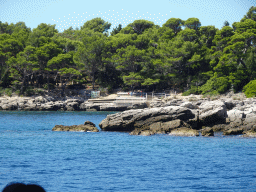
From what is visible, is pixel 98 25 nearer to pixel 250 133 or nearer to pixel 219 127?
pixel 219 127

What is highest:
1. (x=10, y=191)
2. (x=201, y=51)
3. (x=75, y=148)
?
(x=201, y=51)

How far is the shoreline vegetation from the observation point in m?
59.2

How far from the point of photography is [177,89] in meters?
67.4

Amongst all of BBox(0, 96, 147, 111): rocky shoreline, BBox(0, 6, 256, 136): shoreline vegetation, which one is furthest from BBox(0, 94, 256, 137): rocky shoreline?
BBox(0, 96, 147, 111): rocky shoreline

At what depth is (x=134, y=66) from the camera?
222 ft

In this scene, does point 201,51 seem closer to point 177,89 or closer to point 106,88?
point 177,89

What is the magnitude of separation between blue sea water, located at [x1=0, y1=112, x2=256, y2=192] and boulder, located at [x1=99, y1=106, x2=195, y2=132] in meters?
3.29

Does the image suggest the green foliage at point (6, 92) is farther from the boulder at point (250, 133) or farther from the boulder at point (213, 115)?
the boulder at point (250, 133)

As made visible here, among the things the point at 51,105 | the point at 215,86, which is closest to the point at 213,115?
the point at 215,86

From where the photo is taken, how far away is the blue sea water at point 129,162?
1380 cm

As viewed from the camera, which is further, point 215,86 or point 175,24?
point 175,24

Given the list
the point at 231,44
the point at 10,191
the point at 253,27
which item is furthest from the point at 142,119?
the point at 253,27

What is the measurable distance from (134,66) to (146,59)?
3.20 m

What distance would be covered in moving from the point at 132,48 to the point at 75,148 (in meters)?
44.1
